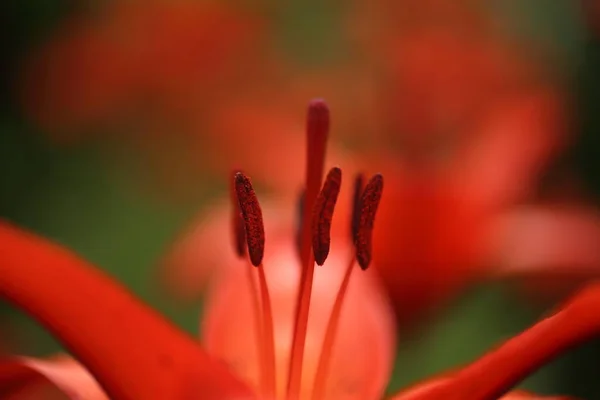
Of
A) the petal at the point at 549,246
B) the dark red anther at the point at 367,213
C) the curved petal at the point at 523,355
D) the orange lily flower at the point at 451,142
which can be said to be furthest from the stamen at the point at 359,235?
the petal at the point at 549,246

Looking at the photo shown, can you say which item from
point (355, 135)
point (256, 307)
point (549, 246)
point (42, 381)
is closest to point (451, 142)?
point (549, 246)

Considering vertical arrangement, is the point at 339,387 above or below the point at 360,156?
below

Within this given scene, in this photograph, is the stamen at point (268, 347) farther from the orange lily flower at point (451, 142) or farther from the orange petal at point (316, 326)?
the orange lily flower at point (451, 142)

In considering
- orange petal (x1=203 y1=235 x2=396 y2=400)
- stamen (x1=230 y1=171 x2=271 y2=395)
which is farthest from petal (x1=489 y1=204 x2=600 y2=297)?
Answer: stamen (x1=230 y1=171 x2=271 y2=395)

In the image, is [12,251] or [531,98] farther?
[531,98]

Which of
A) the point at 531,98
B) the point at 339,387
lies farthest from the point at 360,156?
the point at 339,387

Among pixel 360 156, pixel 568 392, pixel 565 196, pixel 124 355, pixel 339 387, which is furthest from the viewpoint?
pixel 360 156

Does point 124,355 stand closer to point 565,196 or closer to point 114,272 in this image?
point 565,196

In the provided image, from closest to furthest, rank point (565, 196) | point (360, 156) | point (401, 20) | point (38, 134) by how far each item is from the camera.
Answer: point (565, 196) < point (360, 156) < point (38, 134) < point (401, 20)
